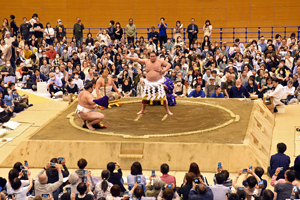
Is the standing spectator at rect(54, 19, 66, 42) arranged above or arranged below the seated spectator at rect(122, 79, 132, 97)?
above

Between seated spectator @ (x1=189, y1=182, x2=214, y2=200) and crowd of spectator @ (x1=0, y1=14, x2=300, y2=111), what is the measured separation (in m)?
4.90

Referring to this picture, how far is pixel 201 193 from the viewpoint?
4.71 meters

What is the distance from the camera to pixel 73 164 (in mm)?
6945

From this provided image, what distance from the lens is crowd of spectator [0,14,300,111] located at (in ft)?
34.0

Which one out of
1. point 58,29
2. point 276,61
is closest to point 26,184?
point 276,61

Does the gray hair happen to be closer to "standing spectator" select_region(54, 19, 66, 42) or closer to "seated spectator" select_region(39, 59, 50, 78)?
"seated spectator" select_region(39, 59, 50, 78)

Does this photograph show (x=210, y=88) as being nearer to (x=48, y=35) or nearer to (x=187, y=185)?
(x=187, y=185)

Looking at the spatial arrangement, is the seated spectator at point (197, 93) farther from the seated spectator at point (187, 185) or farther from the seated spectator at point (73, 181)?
the seated spectator at point (73, 181)

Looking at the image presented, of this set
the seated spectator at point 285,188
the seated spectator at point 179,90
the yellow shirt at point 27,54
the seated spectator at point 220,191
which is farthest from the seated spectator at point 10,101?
the seated spectator at point 285,188

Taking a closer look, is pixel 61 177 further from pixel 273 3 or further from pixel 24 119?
pixel 273 3

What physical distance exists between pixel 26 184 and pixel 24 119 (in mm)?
4347

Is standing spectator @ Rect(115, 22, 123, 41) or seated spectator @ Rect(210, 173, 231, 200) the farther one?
standing spectator @ Rect(115, 22, 123, 41)

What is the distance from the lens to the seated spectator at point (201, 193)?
470cm

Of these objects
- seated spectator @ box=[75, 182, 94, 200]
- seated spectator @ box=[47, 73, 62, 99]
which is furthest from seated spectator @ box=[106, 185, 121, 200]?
seated spectator @ box=[47, 73, 62, 99]
